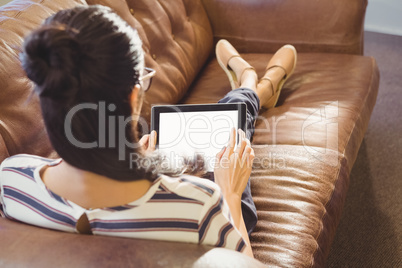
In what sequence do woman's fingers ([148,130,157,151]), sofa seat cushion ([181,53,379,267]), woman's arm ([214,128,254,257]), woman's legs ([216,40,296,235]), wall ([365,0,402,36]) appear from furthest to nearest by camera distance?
wall ([365,0,402,36]) → woman's legs ([216,40,296,235]) → woman's fingers ([148,130,157,151]) → sofa seat cushion ([181,53,379,267]) → woman's arm ([214,128,254,257])

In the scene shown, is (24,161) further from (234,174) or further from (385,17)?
(385,17)

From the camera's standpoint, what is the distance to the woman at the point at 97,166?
0.68 m

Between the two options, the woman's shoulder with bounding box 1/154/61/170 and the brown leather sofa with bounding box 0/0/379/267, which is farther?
the woman's shoulder with bounding box 1/154/61/170

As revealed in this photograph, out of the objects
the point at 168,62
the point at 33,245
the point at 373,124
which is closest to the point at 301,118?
the point at 168,62

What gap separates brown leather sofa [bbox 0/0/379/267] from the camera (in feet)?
2.40

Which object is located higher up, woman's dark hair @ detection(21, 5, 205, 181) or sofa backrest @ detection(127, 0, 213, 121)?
woman's dark hair @ detection(21, 5, 205, 181)

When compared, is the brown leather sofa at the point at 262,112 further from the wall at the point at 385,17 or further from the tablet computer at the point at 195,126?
the wall at the point at 385,17

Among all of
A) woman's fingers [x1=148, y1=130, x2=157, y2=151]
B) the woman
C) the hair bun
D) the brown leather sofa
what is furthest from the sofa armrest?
the hair bun

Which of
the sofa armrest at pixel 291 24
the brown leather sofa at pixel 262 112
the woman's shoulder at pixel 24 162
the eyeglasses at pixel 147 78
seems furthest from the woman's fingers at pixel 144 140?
the sofa armrest at pixel 291 24

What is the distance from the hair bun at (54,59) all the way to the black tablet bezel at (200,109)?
59 cm

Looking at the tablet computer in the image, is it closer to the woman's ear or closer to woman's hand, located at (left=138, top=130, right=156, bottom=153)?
woman's hand, located at (left=138, top=130, right=156, bottom=153)

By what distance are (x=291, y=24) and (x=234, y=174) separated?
1.02 m

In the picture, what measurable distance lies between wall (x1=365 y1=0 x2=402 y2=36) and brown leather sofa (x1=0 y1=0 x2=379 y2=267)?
1367 mm

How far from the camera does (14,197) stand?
0.85 metres
